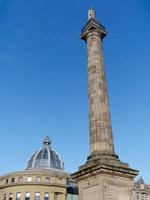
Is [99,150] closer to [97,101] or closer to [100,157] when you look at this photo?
[100,157]

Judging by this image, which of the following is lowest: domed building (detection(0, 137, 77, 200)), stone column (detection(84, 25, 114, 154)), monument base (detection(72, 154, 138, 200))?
monument base (detection(72, 154, 138, 200))

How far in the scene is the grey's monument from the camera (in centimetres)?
1677

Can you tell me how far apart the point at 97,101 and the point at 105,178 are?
5223 mm

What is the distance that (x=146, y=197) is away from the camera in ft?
246

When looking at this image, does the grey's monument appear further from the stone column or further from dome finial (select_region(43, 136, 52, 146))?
dome finial (select_region(43, 136, 52, 146))

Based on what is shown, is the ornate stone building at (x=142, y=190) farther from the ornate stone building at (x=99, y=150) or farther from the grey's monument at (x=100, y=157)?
the grey's monument at (x=100, y=157)

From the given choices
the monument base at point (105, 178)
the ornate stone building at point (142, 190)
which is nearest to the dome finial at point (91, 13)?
the monument base at point (105, 178)

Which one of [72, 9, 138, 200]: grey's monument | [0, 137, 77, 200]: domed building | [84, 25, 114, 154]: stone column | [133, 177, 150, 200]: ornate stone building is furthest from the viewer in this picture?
[133, 177, 150, 200]: ornate stone building

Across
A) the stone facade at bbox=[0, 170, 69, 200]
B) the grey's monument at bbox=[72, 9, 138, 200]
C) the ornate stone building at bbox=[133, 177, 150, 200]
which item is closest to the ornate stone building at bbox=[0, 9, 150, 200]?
the grey's monument at bbox=[72, 9, 138, 200]

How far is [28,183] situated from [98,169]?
4832cm

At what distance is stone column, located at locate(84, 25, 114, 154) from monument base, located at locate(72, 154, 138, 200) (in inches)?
35.1

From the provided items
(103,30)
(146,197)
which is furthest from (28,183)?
(103,30)

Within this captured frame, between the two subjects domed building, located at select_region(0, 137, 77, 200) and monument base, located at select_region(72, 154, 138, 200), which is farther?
domed building, located at select_region(0, 137, 77, 200)

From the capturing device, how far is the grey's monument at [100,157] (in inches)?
660
